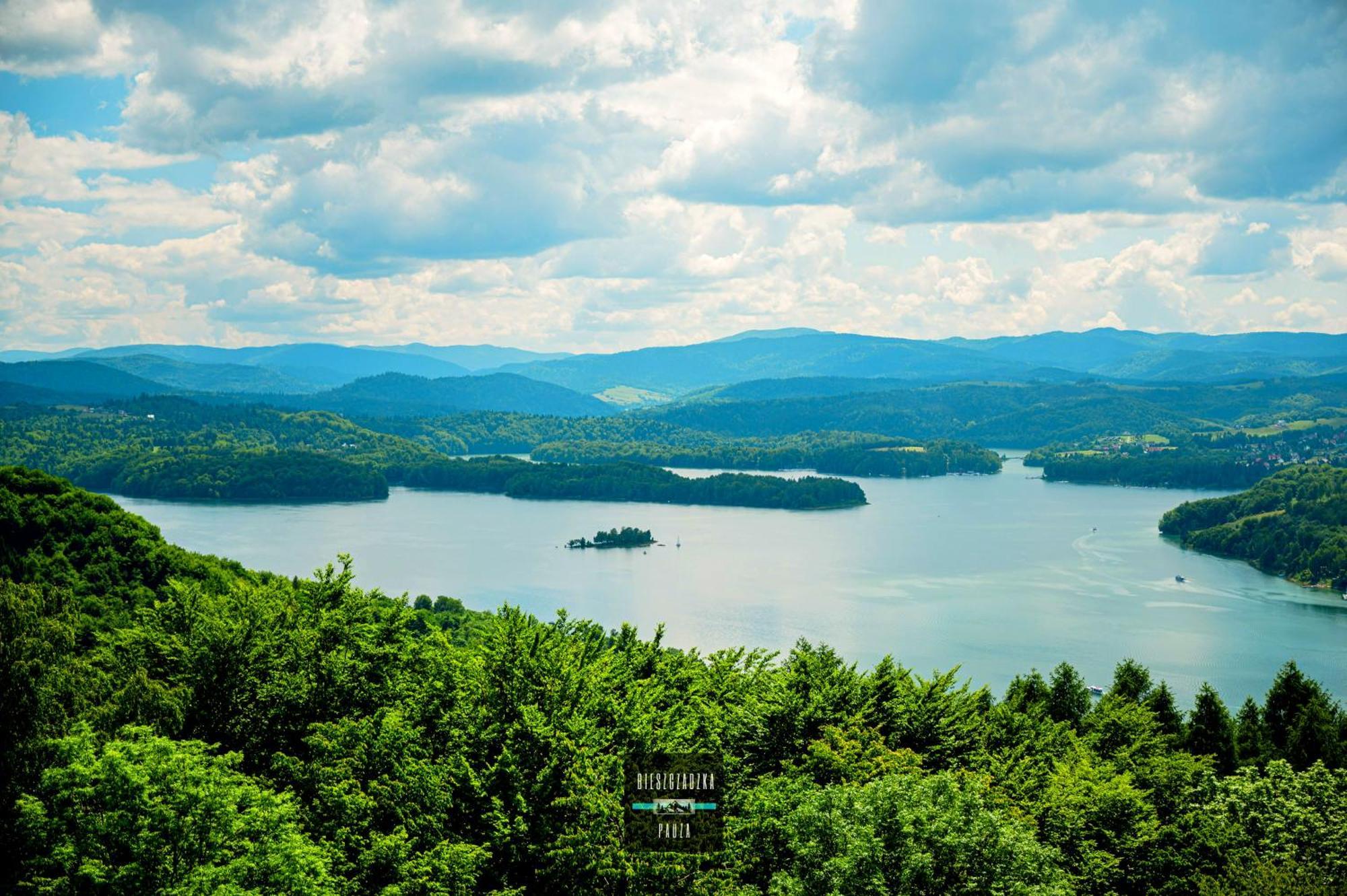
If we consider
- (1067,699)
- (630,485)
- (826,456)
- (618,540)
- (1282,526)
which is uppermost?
(826,456)

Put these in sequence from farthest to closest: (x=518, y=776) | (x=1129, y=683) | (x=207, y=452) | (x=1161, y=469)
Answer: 1. (x=207, y=452)
2. (x=1161, y=469)
3. (x=1129, y=683)
4. (x=518, y=776)

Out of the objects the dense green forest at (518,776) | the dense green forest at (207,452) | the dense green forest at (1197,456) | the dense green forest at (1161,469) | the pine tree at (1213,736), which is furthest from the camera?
the dense green forest at (1197,456)

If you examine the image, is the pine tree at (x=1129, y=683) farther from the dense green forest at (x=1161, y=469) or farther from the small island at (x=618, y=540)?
the dense green forest at (x=1161, y=469)

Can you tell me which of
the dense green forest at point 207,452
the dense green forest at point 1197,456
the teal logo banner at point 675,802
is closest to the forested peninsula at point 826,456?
the dense green forest at point 1197,456

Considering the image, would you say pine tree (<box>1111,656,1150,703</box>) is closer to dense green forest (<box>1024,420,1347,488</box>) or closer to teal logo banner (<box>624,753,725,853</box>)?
teal logo banner (<box>624,753,725,853</box>)

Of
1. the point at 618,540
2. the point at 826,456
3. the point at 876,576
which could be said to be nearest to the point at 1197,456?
the point at 826,456

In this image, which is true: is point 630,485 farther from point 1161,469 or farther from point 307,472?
point 1161,469

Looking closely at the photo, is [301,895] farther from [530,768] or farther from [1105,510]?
[1105,510]

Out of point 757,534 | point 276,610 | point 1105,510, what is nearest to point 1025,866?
point 276,610
